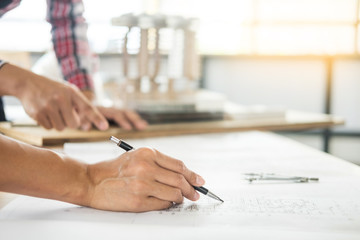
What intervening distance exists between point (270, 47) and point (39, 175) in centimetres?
435

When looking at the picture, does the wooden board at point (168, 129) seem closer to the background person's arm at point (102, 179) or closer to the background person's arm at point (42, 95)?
the background person's arm at point (42, 95)

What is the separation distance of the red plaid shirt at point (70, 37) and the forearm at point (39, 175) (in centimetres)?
109

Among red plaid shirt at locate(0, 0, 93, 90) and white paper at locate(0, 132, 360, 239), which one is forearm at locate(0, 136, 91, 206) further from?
red plaid shirt at locate(0, 0, 93, 90)

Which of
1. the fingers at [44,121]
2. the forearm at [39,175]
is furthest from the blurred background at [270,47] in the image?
the forearm at [39,175]

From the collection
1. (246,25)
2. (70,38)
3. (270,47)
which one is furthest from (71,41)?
(270,47)

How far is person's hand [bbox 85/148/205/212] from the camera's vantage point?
646 mm

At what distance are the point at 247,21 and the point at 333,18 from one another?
2.98 ft

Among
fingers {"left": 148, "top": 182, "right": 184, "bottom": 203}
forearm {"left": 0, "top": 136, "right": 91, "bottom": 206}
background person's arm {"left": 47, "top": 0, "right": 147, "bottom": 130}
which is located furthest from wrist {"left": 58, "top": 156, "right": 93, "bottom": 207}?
background person's arm {"left": 47, "top": 0, "right": 147, "bottom": 130}

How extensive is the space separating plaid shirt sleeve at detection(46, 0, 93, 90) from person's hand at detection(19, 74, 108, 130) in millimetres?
503

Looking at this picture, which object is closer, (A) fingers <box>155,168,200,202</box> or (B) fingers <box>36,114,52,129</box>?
(A) fingers <box>155,168,200,202</box>

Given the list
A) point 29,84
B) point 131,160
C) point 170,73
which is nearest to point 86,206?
point 131,160

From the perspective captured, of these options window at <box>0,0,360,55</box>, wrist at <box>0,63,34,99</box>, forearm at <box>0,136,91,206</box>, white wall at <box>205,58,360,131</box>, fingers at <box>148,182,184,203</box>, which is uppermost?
window at <box>0,0,360,55</box>

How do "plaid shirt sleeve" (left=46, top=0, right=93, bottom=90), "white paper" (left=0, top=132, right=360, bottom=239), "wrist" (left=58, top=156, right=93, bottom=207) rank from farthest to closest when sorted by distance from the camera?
"plaid shirt sleeve" (left=46, top=0, right=93, bottom=90) < "wrist" (left=58, top=156, right=93, bottom=207) < "white paper" (left=0, top=132, right=360, bottom=239)

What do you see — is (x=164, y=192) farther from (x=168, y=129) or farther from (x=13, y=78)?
(x=168, y=129)
